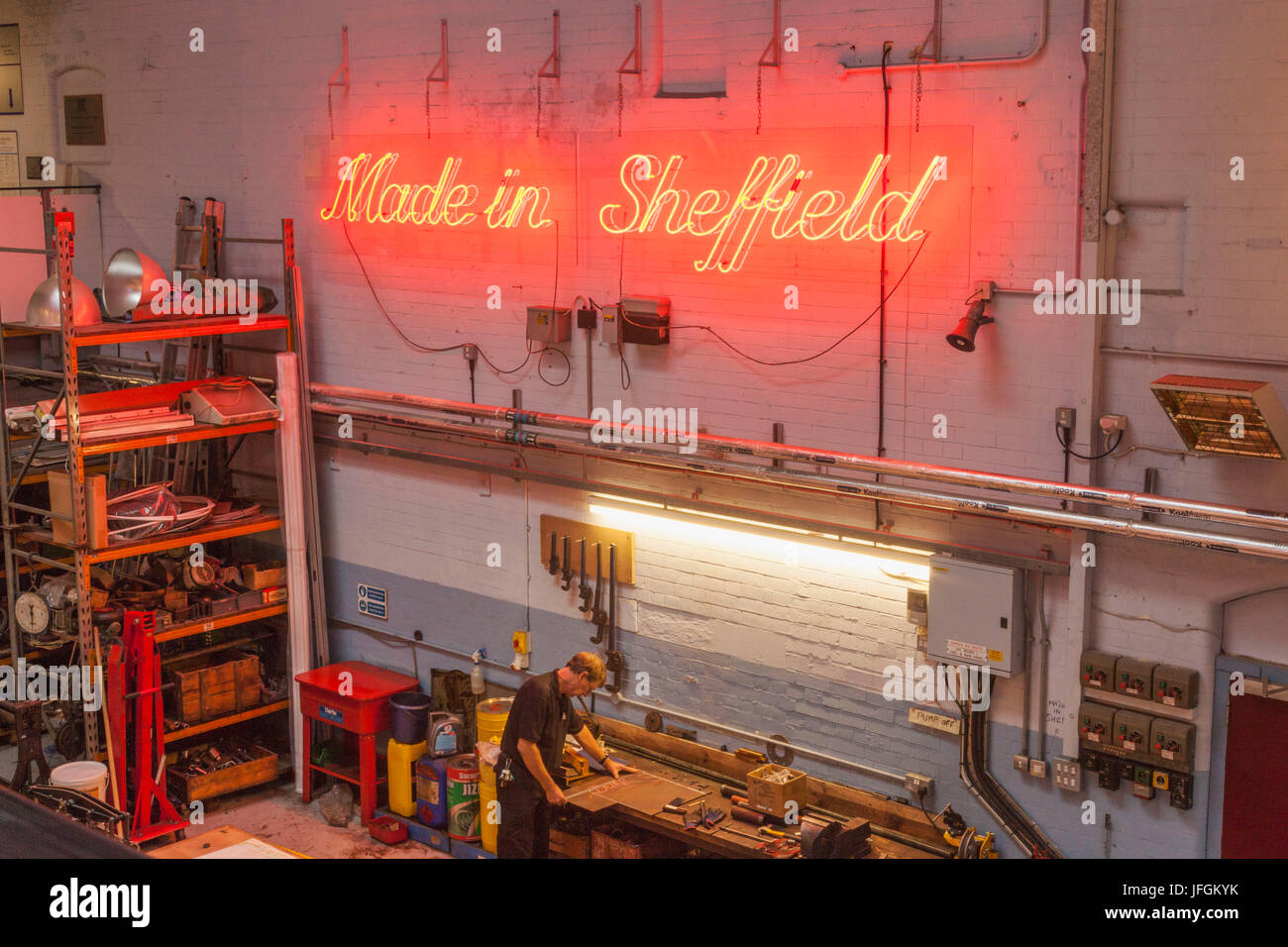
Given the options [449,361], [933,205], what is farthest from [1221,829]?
[449,361]

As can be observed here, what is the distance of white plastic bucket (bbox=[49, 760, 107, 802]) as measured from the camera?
21.9ft

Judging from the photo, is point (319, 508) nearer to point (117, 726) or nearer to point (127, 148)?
point (117, 726)

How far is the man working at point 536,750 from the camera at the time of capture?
7055mm

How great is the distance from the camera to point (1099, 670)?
6.37m

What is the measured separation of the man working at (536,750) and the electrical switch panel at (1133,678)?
265 cm

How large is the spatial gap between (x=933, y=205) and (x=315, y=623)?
5.76 m

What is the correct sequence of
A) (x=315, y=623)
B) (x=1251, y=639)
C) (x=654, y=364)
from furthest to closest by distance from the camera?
(x=315, y=623) < (x=654, y=364) < (x=1251, y=639)

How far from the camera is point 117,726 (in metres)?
8.63

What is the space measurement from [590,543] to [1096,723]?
3398 millimetres

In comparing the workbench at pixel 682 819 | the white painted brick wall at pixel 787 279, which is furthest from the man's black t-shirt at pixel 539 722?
the white painted brick wall at pixel 787 279

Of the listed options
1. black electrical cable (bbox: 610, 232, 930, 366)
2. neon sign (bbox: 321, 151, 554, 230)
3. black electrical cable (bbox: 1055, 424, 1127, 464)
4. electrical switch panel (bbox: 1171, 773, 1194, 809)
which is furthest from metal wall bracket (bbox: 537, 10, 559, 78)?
electrical switch panel (bbox: 1171, 773, 1194, 809)

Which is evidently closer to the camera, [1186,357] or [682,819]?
[1186,357]

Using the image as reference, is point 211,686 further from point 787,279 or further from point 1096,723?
point 1096,723

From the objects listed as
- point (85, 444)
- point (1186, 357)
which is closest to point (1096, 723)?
point (1186, 357)
